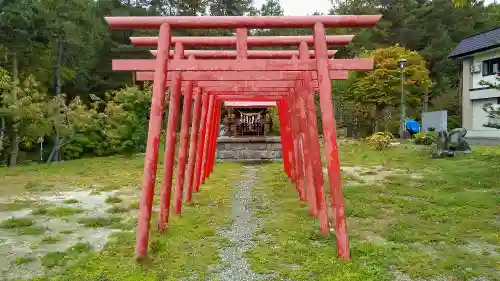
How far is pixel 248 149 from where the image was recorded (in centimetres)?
1836

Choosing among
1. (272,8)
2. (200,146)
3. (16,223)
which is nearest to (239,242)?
(16,223)

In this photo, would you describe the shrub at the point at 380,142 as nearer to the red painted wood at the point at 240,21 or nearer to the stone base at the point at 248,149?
the stone base at the point at 248,149

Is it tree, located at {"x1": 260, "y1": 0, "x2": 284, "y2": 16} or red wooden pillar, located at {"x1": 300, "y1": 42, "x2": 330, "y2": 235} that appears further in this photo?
tree, located at {"x1": 260, "y1": 0, "x2": 284, "y2": 16}

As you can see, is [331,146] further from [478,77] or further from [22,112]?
[478,77]

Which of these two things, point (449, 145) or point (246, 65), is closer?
point (246, 65)

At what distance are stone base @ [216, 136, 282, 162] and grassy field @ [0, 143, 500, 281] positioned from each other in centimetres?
540

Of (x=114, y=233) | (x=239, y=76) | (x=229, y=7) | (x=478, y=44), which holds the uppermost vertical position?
(x=229, y=7)

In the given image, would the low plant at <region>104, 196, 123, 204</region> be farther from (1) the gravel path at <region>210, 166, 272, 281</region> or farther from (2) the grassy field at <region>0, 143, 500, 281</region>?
(1) the gravel path at <region>210, 166, 272, 281</region>

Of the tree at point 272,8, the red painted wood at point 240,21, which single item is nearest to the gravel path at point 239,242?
the red painted wood at point 240,21

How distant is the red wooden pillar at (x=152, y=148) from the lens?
5227 mm

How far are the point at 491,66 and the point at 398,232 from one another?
75.9 ft

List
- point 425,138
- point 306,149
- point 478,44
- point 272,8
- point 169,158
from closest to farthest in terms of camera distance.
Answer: point 169,158 → point 306,149 → point 425,138 → point 478,44 → point 272,8

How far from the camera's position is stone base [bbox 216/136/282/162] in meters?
18.3

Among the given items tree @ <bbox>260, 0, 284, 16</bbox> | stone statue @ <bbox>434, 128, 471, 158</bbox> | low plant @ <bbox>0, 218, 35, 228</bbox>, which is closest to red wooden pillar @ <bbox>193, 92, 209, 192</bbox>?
low plant @ <bbox>0, 218, 35, 228</bbox>
